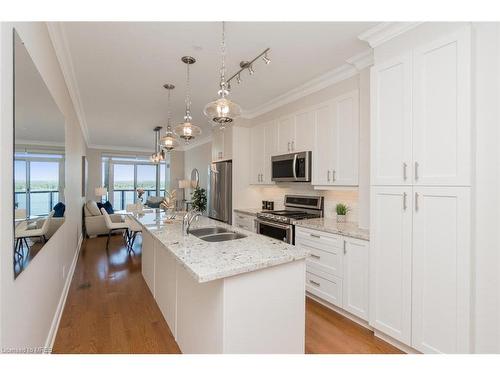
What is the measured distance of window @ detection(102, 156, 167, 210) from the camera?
8875 millimetres

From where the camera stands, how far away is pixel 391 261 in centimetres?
200

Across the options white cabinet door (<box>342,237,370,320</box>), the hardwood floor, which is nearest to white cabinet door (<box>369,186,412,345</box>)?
white cabinet door (<box>342,237,370,320</box>)

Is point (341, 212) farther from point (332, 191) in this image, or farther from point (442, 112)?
point (442, 112)

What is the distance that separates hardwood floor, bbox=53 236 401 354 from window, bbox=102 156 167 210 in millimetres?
6242

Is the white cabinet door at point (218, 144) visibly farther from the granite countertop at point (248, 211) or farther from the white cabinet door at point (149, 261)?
the white cabinet door at point (149, 261)

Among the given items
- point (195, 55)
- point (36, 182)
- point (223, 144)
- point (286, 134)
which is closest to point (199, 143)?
point (223, 144)

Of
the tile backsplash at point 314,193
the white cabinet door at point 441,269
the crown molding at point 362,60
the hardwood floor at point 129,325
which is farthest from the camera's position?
the tile backsplash at point 314,193

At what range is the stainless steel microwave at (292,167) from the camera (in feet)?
10.5

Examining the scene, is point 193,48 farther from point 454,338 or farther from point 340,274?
point 454,338

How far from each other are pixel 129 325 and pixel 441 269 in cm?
262

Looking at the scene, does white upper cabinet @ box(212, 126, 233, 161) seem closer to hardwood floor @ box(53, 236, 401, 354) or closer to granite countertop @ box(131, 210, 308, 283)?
hardwood floor @ box(53, 236, 401, 354)

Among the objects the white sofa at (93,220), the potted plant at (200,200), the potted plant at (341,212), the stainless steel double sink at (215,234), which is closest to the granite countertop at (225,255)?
the stainless steel double sink at (215,234)

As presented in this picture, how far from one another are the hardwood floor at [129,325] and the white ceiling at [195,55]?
8.47 feet

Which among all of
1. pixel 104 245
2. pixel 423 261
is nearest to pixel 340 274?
pixel 423 261
